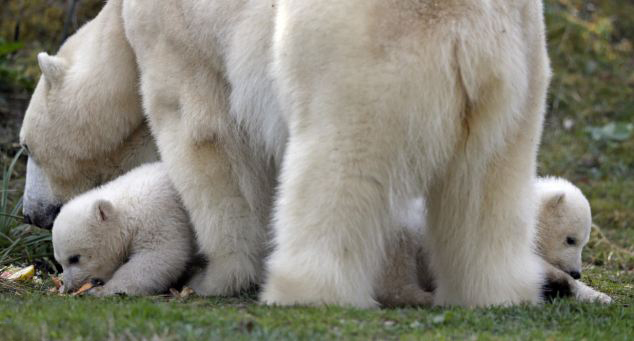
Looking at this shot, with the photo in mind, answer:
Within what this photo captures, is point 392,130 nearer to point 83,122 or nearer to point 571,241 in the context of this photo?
point 571,241

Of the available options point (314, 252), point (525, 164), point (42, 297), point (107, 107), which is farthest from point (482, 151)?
point (107, 107)

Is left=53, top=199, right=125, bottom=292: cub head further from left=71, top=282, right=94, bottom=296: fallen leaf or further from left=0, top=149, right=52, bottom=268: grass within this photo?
left=0, top=149, right=52, bottom=268: grass

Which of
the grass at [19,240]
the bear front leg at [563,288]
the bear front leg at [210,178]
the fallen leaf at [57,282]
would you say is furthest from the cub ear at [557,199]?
the grass at [19,240]

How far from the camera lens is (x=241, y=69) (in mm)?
4695

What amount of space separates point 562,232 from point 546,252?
14 cm

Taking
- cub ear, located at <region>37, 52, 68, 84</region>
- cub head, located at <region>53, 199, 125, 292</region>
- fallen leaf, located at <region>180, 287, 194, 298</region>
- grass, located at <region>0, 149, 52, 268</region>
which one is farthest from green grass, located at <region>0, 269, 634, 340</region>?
cub ear, located at <region>37, 52, 68, 84</region>

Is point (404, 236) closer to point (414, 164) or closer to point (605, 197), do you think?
point (414, 164)

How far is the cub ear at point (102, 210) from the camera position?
5.38 meters

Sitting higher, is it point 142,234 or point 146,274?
point 142,234

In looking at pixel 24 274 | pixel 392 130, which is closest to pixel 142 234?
pixel 24 274

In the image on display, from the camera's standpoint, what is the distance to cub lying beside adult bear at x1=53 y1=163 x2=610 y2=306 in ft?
17.2

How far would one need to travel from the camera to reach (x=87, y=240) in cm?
538

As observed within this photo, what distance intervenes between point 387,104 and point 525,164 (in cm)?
80

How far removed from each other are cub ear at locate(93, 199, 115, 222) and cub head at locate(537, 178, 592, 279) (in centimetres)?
239
